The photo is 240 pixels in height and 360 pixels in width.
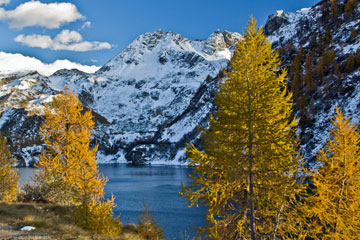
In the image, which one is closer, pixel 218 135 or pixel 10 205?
pixel 218 135

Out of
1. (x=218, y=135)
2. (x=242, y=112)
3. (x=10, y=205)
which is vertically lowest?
(x=10, y=205)

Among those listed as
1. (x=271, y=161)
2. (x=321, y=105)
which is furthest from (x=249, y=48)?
(x=321, y=105)

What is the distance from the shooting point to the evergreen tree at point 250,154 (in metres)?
9.62

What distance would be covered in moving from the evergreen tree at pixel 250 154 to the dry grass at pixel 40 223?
647 cm

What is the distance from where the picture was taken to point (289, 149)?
32.3 ft

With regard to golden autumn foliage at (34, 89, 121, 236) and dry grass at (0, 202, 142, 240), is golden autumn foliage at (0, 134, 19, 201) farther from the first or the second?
golden autumn foliage at (34, 89, 121, 236)

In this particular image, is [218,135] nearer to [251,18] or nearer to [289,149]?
[289,149]

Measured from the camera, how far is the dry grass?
11.9m

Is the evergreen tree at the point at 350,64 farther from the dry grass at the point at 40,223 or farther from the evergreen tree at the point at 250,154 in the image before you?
the dry grass at the point at 40,223

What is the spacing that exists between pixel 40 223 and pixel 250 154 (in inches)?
483

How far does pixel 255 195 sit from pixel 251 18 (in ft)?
24.9

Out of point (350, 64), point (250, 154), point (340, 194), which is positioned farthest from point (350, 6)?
point (250, 154)

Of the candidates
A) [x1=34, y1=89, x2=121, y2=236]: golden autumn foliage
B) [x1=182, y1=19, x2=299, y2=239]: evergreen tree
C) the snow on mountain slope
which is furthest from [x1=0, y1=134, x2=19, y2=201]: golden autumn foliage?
the snow on mountain slope

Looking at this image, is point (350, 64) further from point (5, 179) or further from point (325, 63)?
point (5, 179)
